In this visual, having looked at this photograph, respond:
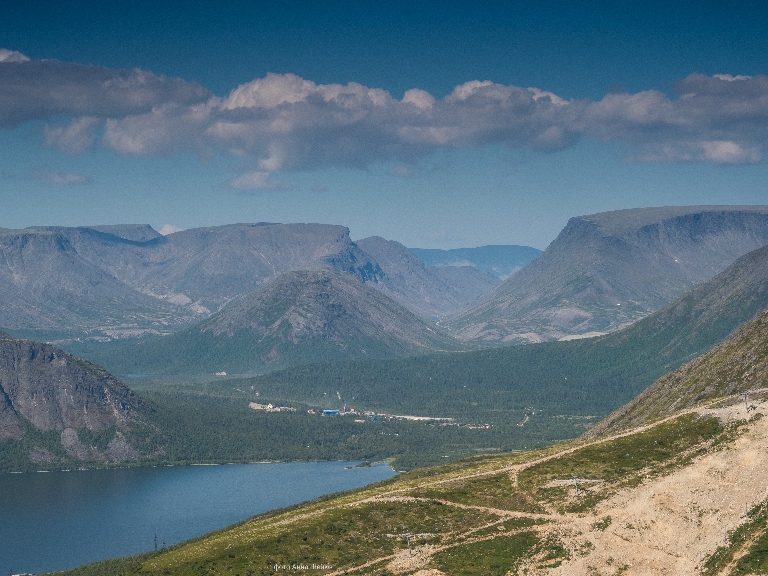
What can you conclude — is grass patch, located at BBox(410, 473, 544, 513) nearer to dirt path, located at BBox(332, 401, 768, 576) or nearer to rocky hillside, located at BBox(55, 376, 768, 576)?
rocky hillside, located at BBox(55, 376, 768, 576)

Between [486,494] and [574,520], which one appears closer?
[574,520]

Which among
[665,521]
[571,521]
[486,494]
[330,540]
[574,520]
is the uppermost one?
[665,521]

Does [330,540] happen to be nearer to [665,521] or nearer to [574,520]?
[574,520]

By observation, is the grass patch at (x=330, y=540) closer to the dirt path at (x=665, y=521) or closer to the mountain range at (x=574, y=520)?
the mountain range at (x=574, y=520)

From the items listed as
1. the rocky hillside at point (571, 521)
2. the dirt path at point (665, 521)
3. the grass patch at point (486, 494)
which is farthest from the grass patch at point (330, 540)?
the dirt path at point (665, 521)

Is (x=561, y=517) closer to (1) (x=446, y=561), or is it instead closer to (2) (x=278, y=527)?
(1) (x=446, y=561)

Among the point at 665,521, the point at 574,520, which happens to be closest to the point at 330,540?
the point at 574,520

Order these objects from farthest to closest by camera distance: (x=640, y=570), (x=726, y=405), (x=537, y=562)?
1. (x=726, y=405)
2. (x=537, y=562)
3. (x=640, y=570)

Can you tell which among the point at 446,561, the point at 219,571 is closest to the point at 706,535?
the point at 446,561

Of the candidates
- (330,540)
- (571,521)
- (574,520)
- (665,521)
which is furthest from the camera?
(330,540)

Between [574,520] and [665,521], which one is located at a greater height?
[665,521]

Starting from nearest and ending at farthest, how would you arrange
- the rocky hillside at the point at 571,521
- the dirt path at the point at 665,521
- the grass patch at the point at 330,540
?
the dirt path at the point at 665,521
the rocky hillside at the point at 571,521
the grass patch at the point at 330,540
